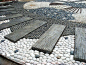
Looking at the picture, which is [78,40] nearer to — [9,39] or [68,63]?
[68,63]

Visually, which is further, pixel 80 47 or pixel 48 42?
pixel 48 42

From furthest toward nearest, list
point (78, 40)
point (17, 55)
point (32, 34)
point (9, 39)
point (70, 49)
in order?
1. point (32, 34)
2. point (9, 39)
3. point (78, 40)
4. point (70, 49)
5. point (17, 55)

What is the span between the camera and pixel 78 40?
223 centimetres

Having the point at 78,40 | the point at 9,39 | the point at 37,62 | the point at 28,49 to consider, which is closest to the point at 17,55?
the point at 28,49

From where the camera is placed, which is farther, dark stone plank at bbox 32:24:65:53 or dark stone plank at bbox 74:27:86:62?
dark stone plank at bbox 32:24:65:53

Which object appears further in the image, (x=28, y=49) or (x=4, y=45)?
(x=4, y=45)

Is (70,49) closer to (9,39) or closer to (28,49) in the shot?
(28,49)

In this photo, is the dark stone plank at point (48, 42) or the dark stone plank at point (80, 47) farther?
the dark stone plank at point (48, 42)

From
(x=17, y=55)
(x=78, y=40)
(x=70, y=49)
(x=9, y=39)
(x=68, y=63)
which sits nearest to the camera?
(x=68, y=63)

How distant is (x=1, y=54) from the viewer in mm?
1900

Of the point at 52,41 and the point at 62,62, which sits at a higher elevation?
the point at 52,41

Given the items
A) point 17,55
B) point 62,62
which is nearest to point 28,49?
point 17,55

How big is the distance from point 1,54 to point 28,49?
0.56 m

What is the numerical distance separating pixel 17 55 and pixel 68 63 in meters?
1.01
